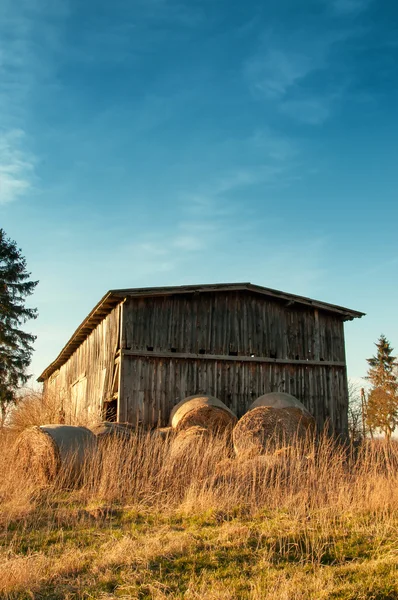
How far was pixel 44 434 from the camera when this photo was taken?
11.6m

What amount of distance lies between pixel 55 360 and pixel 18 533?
22.4 m

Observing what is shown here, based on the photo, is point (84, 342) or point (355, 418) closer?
point (84, 342)

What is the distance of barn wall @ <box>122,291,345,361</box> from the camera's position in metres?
17.3

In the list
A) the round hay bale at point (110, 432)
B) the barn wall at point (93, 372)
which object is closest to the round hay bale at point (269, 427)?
the round hay bale at point (110, 432)

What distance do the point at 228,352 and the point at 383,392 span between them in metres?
→ 25.1

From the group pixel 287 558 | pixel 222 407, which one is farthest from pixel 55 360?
pixel 287 558

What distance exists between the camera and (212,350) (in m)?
18.0

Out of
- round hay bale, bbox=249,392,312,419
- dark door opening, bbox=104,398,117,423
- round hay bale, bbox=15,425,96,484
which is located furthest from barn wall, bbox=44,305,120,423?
round hay bale, bbox=15,425,96,484

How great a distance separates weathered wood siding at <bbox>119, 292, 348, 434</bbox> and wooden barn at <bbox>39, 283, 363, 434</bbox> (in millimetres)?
31

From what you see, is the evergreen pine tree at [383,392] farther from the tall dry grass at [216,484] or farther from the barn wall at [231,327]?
the tall dry grass at [216,484]

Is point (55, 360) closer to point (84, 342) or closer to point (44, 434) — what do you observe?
point (84, 342)

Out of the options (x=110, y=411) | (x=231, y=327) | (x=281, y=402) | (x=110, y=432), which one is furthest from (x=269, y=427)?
(x=110, y=411)

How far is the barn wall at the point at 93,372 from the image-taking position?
17.9m

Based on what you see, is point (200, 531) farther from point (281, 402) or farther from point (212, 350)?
point (212, 350)
